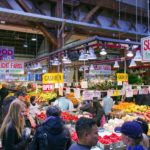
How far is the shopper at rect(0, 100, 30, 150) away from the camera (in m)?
3.61

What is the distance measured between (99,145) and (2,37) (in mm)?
16892

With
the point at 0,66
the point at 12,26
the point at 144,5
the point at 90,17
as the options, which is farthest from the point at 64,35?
the point at 144,5

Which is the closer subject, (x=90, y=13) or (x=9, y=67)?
(x=90, y=13)

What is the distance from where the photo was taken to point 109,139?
17.6 feet

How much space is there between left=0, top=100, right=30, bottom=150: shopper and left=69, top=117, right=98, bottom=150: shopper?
129 centimetres

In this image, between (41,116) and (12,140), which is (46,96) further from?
(12,140)

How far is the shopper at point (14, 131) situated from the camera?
3613 mm

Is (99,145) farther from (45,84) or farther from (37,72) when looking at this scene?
(37,72)

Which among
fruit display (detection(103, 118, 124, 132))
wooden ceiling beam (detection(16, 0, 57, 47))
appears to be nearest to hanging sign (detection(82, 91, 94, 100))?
fruit display (detection(103, 118, 124, 132))

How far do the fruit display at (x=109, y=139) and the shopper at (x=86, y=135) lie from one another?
2.75 m

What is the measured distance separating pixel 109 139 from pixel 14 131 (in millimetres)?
2278

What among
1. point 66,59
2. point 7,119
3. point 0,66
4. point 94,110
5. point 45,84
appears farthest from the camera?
point 0,66

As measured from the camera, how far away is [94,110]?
8141 mm

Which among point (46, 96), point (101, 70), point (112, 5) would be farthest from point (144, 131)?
point (101, 70)
